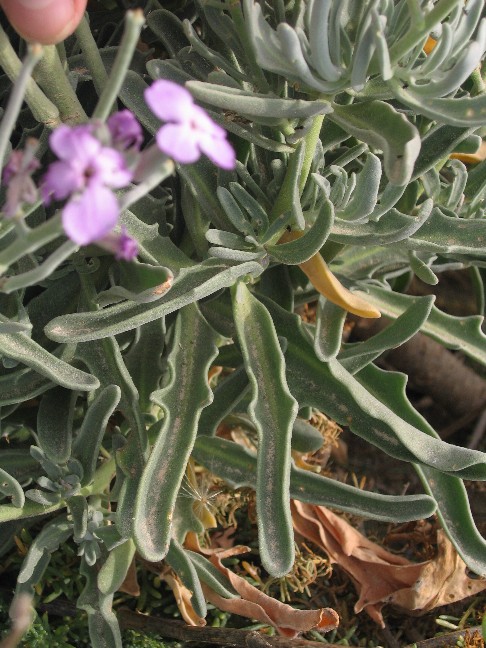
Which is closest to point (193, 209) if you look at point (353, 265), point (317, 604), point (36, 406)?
point (353, 265)

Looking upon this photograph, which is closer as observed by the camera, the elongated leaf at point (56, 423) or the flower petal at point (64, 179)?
the flower petal at point (64, 179)

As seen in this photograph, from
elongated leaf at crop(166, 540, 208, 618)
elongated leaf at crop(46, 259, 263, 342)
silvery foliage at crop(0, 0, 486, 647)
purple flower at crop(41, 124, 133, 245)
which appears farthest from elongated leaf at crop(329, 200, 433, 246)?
purple flower at crop(41, 124, 133, 245)

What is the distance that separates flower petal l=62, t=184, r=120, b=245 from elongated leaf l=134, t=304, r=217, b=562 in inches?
22.1

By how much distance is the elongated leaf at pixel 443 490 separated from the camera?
3.47 feet

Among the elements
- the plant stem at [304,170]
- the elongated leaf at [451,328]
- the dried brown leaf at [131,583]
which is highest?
the plant stem at [304,170]

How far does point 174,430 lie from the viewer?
0.96 metres

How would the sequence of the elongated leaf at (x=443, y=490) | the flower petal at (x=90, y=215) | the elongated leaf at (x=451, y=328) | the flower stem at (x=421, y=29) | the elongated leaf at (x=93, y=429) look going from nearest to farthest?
the flower petal at (x=90, y=215)
the flower stem at (x=421, y=29)
the elongated leaf at (x=93, y=429)
the elongated leaf at (x=443, y=490)
the elongated leaf at (x=451, y=328)

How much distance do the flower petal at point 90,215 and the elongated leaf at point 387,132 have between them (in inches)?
17.0

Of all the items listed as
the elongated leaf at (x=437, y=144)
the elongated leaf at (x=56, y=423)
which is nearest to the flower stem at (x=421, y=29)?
the elongated leaf at (x=437, y=144)

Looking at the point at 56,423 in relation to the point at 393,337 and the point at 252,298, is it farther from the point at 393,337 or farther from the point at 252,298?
the point at 393,337

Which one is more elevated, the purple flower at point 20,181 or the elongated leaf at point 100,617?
the purple flower at point 20,181

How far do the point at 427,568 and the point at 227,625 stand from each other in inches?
12.0

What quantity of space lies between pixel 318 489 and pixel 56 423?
0.35m

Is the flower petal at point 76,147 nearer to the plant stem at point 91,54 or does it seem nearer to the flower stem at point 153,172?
the flower stem at point 153,172
